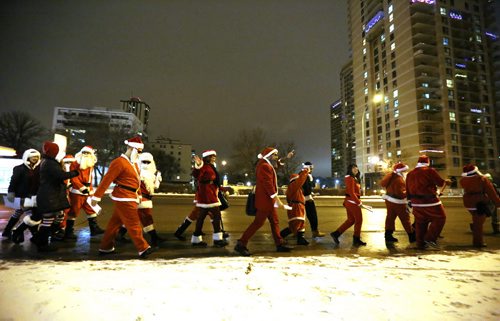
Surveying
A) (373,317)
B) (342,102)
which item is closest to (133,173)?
(373,317)

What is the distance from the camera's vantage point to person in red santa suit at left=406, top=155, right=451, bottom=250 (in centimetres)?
568

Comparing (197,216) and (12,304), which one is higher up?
(197,216)

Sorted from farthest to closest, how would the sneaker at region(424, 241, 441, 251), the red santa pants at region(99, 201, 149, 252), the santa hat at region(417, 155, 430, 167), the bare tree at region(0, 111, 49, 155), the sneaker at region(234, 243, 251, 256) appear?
the bare tree at region(0, 111, 49, 155)
the santa hat at region(417, 155, 430, 167)
the sneaker at region(424, 241, 441, 251)
the sneaker at region(234, 243, 251, 256)
the red santa pants at region(99, 201, 149, 252)

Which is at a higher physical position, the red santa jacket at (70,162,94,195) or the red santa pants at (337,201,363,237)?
A: the red santa jacket at (70,162,94,195)

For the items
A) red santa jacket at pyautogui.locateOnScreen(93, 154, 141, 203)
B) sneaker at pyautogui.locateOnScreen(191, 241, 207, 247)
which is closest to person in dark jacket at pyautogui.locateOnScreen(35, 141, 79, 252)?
red santa jacket at pyautogui.locateOnScreen(93, 154, 141, 203)

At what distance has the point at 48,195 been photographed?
5145 mm

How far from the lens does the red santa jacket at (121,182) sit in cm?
466

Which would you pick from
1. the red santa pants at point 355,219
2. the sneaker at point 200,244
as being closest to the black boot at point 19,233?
the sneaker at point 200,244

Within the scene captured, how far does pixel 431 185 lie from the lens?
19.2 ft

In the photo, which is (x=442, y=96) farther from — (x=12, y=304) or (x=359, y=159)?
(x=12, y=304)

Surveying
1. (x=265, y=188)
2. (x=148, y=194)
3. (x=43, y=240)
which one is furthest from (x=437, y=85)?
(x=43, y=240)

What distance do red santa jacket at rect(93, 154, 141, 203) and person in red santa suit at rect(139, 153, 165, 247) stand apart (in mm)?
994

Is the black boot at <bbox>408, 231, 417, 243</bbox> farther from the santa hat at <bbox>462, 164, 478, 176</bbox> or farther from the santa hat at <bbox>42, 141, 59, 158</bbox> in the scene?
the santa hat at <bbox>42, 141, 59, 158</bbox>

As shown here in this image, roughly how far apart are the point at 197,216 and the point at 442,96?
74.2 meters
